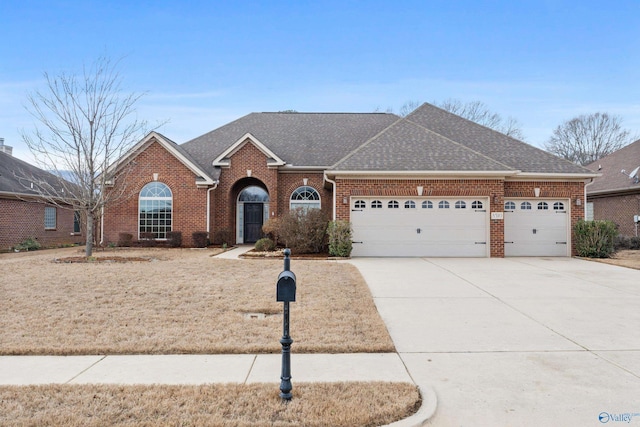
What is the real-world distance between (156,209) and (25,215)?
810cm

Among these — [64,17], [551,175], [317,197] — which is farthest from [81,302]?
[551,175]

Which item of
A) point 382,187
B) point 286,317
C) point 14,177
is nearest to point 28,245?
point 14,177

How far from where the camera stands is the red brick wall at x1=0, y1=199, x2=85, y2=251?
19.1 m

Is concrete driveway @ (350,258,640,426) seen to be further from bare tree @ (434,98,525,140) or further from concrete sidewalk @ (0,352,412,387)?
bare tree @ (434,98,525,140)

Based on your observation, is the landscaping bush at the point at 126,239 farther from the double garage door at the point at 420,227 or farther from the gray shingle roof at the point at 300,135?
the double garage door at the point at 420,227

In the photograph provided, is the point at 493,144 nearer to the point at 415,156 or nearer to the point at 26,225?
the point at 415,156

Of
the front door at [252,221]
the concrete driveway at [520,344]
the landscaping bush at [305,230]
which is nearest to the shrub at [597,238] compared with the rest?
the concrete driveway at [520,344]

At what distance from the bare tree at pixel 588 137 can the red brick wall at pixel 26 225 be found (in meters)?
47.6

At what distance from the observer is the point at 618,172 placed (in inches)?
895

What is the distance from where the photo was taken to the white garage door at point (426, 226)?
14719mm

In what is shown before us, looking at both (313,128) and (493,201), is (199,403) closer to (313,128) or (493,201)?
(493,201)

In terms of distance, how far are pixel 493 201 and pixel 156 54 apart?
15.6 meters

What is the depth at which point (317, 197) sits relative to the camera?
1930 centimetres

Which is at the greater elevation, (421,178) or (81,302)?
(421,178)
